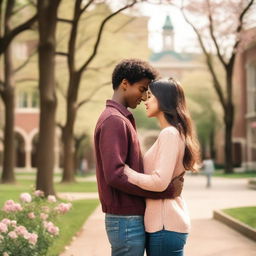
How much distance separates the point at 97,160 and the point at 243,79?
56073 millimetres

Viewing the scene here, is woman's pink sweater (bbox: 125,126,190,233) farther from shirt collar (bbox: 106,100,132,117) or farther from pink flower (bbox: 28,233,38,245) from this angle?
pink flower (bbox: 28,233,38,245)

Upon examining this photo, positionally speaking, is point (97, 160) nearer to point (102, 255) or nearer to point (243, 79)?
point (102, 255)

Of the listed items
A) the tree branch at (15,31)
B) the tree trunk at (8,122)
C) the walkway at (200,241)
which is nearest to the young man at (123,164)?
the walkway at (200,241)

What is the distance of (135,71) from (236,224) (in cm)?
860

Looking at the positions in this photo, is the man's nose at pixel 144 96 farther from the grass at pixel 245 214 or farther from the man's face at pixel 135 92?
the grass at pixel 245 214

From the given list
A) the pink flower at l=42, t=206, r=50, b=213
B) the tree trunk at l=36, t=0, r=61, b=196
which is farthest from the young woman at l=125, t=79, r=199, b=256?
the tree trunk at l=36, t=0, r=61, b=196

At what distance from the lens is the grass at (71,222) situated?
930 cm

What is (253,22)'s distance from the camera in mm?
33938

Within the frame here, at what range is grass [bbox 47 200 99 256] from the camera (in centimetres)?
930

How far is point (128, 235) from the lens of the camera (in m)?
3.58

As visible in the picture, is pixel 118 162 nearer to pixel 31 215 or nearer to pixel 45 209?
pixel 31 215

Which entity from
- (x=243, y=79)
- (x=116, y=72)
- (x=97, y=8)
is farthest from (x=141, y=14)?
(x=243, y=79)

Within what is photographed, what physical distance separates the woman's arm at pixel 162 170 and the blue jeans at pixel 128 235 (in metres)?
0.19

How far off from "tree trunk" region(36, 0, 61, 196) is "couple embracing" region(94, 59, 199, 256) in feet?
45.3
